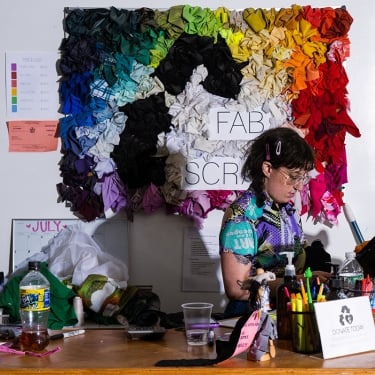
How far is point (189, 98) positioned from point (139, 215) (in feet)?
2.17

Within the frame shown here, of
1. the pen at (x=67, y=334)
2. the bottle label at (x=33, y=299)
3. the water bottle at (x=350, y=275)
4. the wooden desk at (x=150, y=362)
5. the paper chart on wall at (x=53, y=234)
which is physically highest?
the paper chart on wall at (x=53, y=234)

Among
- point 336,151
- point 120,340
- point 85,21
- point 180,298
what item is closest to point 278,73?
point 336,151

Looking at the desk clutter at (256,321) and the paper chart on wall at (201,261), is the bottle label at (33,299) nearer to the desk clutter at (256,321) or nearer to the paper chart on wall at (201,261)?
the desk clutter at (256,321)

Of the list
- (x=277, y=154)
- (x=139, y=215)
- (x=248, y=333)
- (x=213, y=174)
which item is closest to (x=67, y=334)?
(x=248, y=333)

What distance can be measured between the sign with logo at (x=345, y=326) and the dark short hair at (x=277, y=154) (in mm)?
839

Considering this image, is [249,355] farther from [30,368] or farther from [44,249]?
[44,249]

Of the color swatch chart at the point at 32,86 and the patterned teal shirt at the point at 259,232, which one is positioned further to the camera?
the color swatch chart at the point at 32,86

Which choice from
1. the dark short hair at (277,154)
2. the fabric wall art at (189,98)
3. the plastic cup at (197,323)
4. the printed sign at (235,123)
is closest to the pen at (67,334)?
the plastic cup at (197,323)

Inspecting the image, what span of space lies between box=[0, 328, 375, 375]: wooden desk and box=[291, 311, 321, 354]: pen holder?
3 centimetres

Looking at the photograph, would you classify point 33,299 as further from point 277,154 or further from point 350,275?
point 277,154

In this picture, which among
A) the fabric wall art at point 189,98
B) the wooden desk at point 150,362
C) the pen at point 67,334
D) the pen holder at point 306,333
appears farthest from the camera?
the fabric wall art at point 189,98

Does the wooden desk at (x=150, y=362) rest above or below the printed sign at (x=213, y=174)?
below

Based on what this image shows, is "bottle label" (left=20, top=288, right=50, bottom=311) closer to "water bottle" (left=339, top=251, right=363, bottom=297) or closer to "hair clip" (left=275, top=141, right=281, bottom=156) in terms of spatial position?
"water bottle" (left=339, top=251, right=363, bottom=297)

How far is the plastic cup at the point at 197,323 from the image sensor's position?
1955 mm
